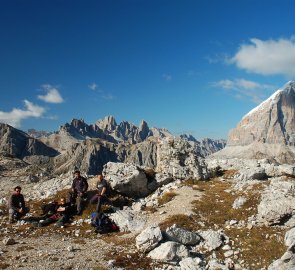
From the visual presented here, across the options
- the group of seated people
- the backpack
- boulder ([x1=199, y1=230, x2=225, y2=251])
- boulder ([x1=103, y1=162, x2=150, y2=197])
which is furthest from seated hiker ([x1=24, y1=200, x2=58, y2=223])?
boulder ([x1=199, y1=230, x2=225, y2=251])

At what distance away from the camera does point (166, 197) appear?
33.1 meters

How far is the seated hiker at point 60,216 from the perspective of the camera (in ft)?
89.5

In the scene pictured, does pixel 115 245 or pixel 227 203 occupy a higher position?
pixel 227 203

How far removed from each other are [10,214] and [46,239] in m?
5.74

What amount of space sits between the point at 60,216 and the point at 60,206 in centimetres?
93

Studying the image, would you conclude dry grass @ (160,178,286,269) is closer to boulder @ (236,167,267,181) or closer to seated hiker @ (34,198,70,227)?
boulder @ (236,167,267,181)

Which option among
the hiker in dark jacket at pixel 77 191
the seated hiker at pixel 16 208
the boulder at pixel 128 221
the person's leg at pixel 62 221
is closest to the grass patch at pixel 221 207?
the boulder at pixel 128 221

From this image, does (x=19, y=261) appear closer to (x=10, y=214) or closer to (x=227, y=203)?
(x=10, y=214)

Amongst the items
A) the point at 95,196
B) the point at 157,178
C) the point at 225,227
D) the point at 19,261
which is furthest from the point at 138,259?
the point at 157,178

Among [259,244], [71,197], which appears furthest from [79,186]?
[259,244]

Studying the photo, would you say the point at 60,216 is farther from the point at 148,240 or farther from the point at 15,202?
the point at 148,240

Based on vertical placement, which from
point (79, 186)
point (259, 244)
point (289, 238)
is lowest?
point (259, 244)

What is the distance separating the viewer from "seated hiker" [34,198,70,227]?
27281mm

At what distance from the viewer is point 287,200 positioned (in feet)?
87.6
